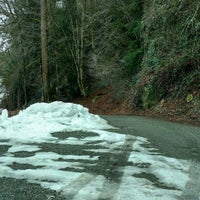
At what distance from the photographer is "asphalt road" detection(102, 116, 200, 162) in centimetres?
799

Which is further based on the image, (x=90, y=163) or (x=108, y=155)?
(x=108, y=155)

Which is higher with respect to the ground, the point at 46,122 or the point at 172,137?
the point at 46,122

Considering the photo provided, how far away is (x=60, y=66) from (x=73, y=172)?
20.5 metres

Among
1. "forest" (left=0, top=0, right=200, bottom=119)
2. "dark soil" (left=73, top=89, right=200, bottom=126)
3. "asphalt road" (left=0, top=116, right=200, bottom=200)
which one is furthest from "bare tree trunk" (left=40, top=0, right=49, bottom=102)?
"asphalt road" (left=0, top=116, right=200, bottom=200)

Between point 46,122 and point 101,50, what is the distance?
515 inches

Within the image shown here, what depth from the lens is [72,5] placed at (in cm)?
2523

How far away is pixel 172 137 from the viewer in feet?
32.6

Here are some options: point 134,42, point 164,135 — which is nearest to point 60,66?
point 134,42

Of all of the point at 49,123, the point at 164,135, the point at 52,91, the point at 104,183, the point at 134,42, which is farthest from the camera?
the point at 52,91

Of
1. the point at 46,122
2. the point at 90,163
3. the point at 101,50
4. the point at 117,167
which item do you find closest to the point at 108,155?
the point at 90,163

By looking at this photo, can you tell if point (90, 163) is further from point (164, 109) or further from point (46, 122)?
point (164, 109)

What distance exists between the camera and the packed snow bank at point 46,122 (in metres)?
9.84

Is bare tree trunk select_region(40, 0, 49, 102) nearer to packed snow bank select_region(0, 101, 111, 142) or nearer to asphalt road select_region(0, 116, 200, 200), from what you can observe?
packed snow bank select_region(0, 101, 111, 142)

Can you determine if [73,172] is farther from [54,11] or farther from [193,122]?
[54,11]
